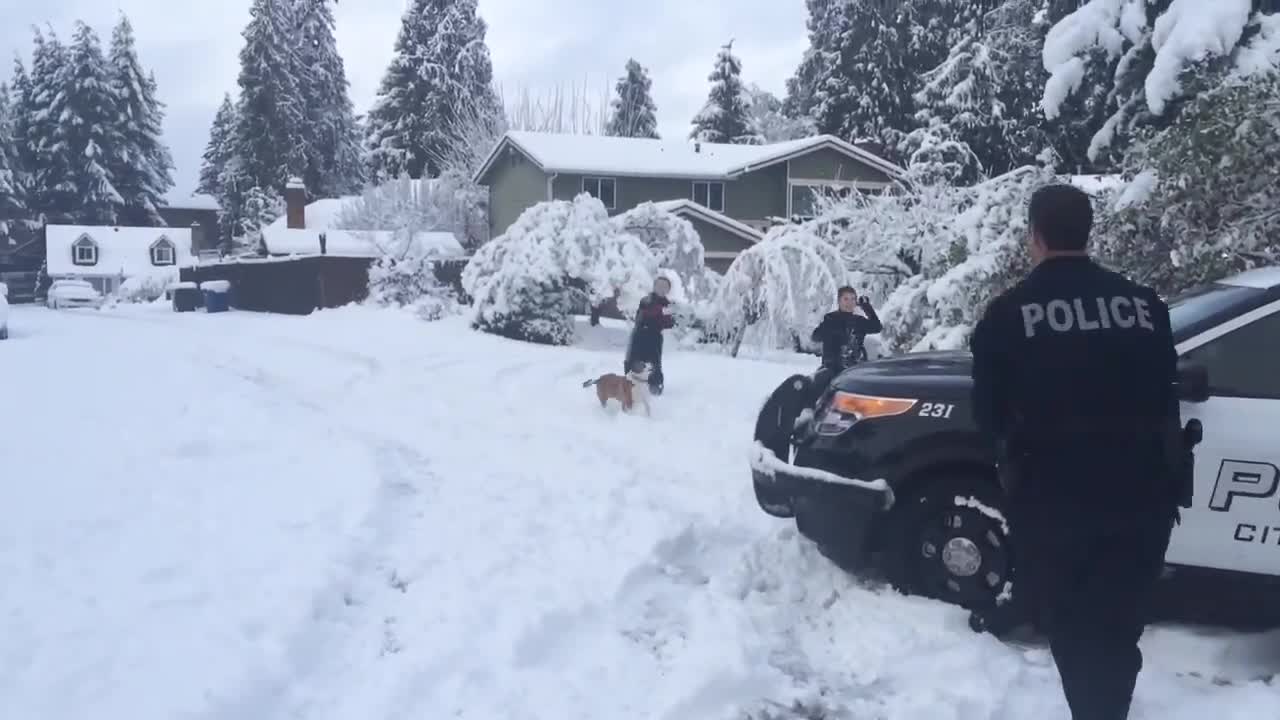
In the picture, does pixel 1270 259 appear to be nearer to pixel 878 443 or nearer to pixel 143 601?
pixel 878 443

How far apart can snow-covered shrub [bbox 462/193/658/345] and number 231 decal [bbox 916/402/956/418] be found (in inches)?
568

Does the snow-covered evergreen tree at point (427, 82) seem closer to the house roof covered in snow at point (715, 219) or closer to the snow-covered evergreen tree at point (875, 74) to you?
the snow-covered evergreen tree at point (875, 74)

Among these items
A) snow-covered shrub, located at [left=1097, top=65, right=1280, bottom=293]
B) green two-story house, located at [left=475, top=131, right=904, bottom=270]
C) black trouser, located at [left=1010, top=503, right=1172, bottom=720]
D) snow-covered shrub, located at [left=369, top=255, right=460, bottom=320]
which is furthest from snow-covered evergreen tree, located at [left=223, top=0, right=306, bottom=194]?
black trouser, located at [left=1010, top=503, right=1172, bottom=720]

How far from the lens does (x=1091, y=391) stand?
297 cm

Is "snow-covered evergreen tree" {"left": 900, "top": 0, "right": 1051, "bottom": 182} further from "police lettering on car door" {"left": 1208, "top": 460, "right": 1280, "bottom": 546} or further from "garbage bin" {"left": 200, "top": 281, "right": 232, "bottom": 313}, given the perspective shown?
"police lettering on car door" {"left": 1208, "top": 460, "right": 1280, "bottom": 546}

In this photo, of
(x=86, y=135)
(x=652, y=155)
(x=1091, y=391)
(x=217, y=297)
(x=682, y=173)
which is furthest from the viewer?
(x=86, y=135)

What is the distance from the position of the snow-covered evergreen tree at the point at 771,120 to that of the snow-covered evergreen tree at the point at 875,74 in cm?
653

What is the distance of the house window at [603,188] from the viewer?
35.0 m

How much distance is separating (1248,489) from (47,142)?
7051 centimetres

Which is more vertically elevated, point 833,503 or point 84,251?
point 84,251

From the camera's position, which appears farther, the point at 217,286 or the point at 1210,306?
the point at 217,286

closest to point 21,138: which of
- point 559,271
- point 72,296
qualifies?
point 72,296

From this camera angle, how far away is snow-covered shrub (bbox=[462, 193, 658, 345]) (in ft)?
64.0

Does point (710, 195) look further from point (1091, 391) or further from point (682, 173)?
point (1091, 391)
